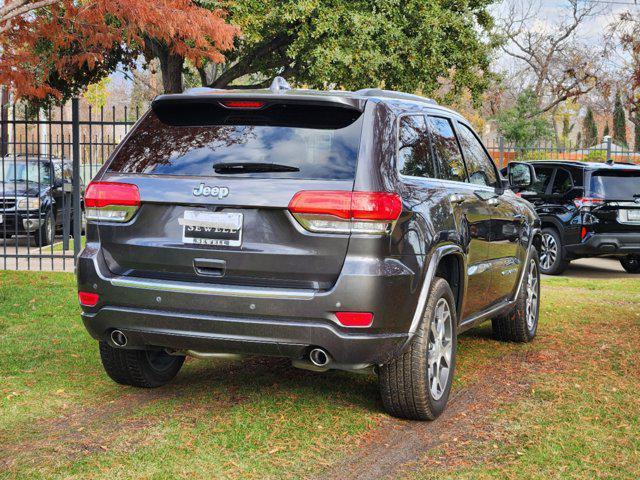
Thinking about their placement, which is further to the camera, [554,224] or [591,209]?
[554,224]

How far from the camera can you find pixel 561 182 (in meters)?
14.3

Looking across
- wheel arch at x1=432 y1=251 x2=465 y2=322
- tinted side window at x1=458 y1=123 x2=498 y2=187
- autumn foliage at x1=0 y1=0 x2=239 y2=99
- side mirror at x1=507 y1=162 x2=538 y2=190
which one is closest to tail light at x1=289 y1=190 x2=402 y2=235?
wheel arch at x1=432 y1=251 x2=465 y2=322

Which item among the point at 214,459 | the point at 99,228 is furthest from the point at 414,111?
the point at 214,459

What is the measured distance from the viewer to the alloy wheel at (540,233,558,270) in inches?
570

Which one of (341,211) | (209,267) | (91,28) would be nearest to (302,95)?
(341,211)

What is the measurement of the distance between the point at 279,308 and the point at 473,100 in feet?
76.6

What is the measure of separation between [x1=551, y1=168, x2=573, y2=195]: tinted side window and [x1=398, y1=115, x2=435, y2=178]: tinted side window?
9169 mm

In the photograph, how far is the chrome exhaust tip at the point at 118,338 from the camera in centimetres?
504

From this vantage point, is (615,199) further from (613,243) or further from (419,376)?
(419,376)

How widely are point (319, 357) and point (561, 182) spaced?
10.5 meters

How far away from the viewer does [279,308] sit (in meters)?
4.58

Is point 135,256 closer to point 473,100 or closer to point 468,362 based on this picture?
point 468,362

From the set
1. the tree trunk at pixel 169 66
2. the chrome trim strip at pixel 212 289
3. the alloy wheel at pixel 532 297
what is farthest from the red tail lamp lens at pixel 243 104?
the tree trunk at pixel 169 66

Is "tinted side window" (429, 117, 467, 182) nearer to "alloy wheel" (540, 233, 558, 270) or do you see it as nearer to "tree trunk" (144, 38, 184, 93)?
"alloy wheel" (540, 233, 558, 270)
